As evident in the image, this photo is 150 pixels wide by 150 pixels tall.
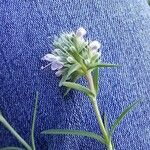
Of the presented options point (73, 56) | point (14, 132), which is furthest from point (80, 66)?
point (14, 132)

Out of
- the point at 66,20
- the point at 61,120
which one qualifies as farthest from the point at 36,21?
the point at 61,120

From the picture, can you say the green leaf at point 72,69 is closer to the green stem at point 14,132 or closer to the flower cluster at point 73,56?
the flower cluster at point 73,56

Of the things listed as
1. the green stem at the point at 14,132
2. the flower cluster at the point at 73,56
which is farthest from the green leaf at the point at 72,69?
the green stem at the point at 14,132

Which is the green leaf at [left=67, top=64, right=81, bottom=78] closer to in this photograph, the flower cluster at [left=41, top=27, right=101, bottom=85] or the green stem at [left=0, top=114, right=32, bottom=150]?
the flower cluster at [left=41, top=27, right=101, bottom=85]

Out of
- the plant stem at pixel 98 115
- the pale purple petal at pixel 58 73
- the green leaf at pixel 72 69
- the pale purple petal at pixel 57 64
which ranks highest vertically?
the pale purple petal at pixel 57 64

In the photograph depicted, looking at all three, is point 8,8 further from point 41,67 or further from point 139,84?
point 139,84

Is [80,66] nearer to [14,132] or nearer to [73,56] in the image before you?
[73,56]
